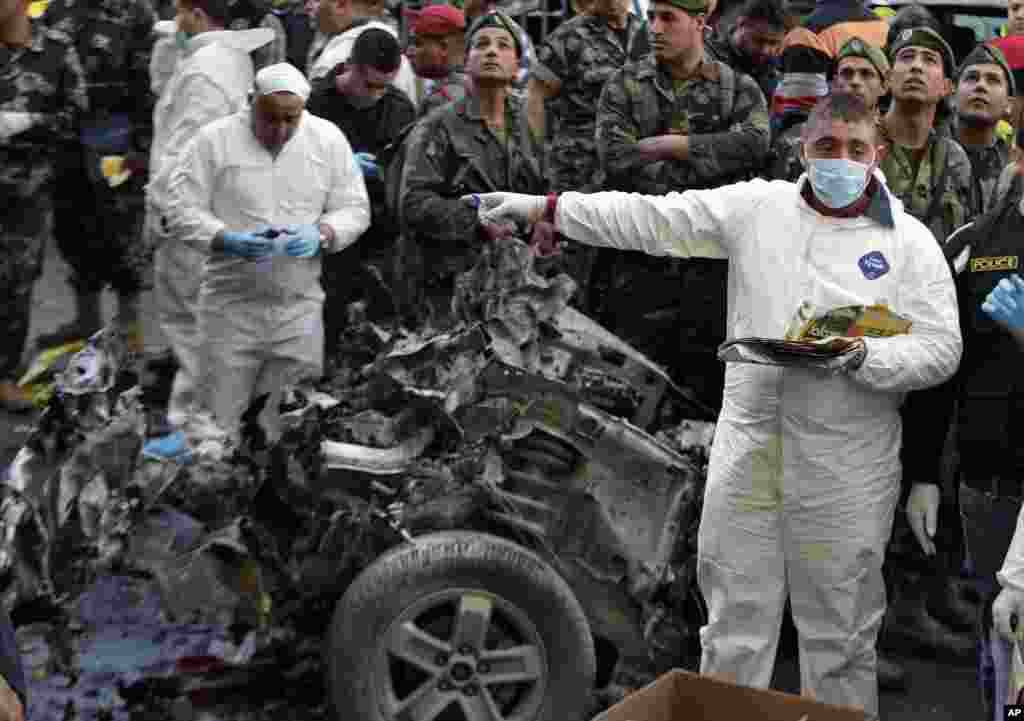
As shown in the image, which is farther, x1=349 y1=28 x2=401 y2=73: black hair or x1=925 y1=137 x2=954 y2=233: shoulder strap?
x1=349 y1=28 x2=401 y2=73: black hair

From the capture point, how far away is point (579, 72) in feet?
28.3

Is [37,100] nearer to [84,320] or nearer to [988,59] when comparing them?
[84,320]

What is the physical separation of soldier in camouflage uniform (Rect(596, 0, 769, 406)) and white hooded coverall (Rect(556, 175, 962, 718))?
1.85m

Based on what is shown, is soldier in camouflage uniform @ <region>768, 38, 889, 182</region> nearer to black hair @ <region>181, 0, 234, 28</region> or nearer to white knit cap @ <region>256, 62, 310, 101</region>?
white knit cap @ <region>256, 62, 310, 101</region>

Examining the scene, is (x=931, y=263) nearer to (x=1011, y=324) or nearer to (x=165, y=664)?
(x=1011, y=324)

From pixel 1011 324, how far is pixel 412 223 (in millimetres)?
3447

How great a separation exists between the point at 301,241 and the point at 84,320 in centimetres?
289

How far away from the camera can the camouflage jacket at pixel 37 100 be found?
8.20 metres

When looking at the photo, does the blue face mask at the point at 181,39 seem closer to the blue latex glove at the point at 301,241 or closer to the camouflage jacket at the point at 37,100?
the camouflage jacket at the point at 37,100

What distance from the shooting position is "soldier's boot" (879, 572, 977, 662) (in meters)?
6.64

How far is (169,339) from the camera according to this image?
886 cm

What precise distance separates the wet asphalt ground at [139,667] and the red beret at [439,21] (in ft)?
13.6

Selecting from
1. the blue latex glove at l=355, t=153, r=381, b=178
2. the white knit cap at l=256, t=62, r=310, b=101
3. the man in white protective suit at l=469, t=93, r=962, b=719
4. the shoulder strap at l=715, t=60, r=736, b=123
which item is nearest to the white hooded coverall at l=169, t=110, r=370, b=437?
the white knit cap at l=256, t=62, r=310, b=101

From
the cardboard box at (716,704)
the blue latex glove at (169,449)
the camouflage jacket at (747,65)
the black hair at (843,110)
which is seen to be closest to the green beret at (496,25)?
the camouflage jacket at (747,65)
